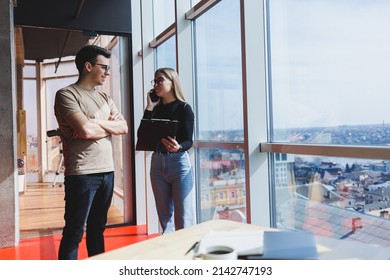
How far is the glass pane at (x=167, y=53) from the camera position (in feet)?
12.5

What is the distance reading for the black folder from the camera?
231 cm

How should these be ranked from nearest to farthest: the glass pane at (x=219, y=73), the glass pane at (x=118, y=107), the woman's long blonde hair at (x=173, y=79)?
the woman's long blonde hair at (x=173, y=79) < the glass pane at (x=219, y=73) < the glass pane at (x=118, y=107)

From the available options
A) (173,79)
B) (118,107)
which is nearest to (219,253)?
(173,79)

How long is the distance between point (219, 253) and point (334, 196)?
3.99ft

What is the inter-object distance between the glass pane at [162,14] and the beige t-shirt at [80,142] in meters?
1.88

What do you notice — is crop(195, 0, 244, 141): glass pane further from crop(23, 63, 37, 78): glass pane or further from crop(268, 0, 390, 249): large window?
crop(23, 63, 37, 78): glass pane

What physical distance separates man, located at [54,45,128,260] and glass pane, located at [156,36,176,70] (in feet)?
4.93

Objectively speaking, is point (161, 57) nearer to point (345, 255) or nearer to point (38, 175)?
point (345, 255)

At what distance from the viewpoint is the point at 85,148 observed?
224cm

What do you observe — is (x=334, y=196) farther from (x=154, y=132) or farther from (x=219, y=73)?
(x=219, y=73)

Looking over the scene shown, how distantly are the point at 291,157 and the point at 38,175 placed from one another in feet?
19.3

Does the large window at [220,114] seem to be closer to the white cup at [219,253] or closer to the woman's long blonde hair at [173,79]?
the woman's long blonde hair at [173,79]

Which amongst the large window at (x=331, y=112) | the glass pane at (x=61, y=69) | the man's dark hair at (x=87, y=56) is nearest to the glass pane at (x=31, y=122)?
the glass pane at (x=61, y=69)
